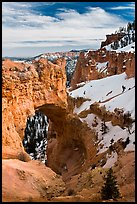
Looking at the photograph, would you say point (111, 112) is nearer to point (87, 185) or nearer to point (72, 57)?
point (87, 185)

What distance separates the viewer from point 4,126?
13906 millimetres

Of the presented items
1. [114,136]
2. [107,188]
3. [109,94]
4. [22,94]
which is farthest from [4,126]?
[109,94]

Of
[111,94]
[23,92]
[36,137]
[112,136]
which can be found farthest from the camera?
[36,137]

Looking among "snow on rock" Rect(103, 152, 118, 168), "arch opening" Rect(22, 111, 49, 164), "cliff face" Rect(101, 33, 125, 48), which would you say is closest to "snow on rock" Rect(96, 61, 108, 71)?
"arch opening" Rect(22, 111, 49, 164)

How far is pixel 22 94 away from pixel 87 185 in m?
5.96

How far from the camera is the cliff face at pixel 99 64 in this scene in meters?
43.6

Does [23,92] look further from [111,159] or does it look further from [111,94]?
[111,94]

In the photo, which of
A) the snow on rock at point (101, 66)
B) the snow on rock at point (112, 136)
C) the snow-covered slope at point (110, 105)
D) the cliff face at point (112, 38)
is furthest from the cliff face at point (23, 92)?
the cliff face at point (112, 38)

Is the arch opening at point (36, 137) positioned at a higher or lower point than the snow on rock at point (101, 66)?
lower

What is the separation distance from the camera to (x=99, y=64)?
2009 inches

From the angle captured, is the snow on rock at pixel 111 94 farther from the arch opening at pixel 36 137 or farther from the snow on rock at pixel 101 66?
the snow on rock at pixel 101 66

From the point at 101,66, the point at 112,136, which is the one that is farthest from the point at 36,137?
the point at 112,136

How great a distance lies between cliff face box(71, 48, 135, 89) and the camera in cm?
4359

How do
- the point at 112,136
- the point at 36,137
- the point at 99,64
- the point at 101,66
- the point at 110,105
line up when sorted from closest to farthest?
the point at 112,136 → the point at 110,105 → the point at 101,66 → the point at 99,64 → the point at 36,137
